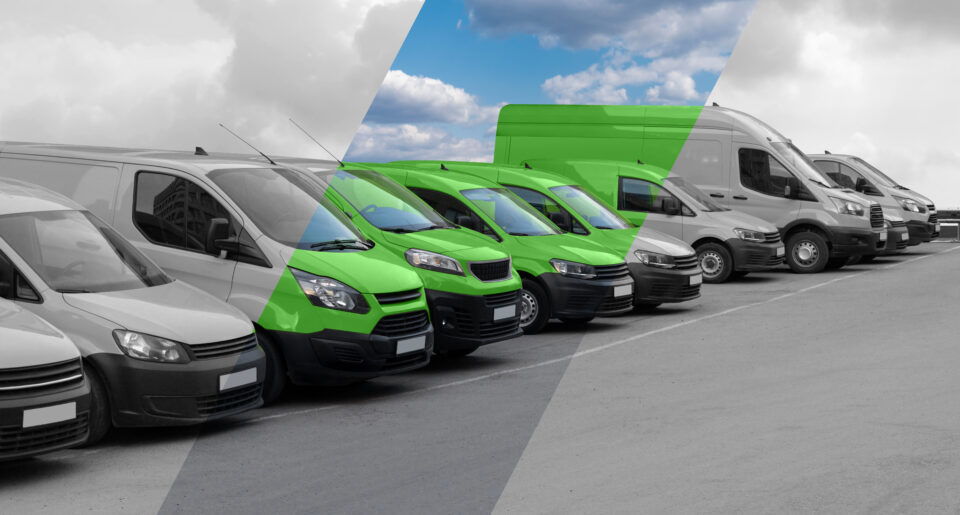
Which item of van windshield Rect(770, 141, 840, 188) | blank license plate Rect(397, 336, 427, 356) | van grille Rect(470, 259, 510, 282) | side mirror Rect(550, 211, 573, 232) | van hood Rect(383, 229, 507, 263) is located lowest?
blank license plate Rect(397, 336, 427, 356)

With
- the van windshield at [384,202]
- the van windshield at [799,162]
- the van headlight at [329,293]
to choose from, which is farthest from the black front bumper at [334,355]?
the van windshield at [799,162]

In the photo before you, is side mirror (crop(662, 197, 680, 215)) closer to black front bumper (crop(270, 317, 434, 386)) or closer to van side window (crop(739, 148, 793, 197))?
van side window (crop(739, 148, 793, 197))

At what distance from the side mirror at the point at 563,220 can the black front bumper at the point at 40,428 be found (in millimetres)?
8330

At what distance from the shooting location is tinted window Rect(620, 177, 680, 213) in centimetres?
1788

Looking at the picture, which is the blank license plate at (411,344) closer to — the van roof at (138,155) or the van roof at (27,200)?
the van roof at (138,155)

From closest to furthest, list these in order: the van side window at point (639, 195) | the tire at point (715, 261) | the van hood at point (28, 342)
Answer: the van hood at point (28, 342) → the van side window at point (639, 195) → the tire at point (715, 261)

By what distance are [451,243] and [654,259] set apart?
14.9 ft

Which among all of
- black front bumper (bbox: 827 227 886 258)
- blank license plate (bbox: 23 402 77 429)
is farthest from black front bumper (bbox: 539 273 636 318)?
black front bumper (bbox: 827 227 886 258)

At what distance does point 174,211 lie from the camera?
368 inches

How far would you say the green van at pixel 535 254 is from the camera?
12.8 metres

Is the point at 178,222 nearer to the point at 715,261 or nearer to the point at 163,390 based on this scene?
the point at 163,390

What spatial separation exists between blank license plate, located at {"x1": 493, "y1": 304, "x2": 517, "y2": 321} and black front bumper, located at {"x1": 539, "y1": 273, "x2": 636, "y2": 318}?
1.74 meters

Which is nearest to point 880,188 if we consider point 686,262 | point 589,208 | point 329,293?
point 686,262

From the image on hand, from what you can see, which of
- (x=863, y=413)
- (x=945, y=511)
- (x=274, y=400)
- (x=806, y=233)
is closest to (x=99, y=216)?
(x=274, y=400)
